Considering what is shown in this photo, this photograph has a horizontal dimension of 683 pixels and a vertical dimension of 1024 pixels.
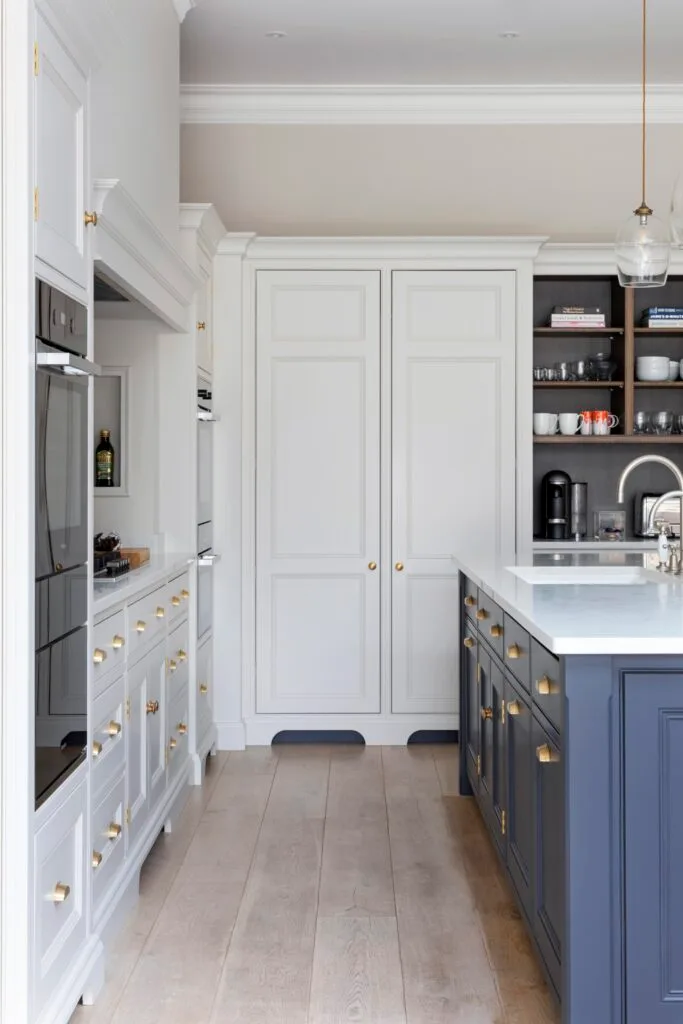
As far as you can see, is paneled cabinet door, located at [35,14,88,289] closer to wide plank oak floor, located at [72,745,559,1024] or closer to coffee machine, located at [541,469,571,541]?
wide plank oak floor, located at [72,745,559,1024]

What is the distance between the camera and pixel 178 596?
12.3 ft

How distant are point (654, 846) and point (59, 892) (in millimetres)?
1238

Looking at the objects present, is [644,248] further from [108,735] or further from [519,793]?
[108,735]

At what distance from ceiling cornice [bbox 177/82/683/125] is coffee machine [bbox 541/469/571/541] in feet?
6.17

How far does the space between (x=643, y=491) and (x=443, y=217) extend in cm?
175

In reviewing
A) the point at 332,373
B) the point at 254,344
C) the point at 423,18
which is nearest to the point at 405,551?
the point at 332,373

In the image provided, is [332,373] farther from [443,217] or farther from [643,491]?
[643,491]

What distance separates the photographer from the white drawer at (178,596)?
358 cm

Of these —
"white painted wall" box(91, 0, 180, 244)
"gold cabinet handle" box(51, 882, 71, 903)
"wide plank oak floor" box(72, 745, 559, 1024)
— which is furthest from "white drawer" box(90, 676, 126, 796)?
"white painted wall" box(91, 0, 180, 244)

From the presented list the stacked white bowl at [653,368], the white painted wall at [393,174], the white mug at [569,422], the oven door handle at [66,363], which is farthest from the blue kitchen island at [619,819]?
the white painted wall at [393,174]

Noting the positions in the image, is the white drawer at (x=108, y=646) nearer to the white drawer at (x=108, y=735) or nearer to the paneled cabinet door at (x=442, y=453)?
the white drawer at (x=108, y=735)

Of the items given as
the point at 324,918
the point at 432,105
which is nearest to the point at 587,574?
the point at 324,918

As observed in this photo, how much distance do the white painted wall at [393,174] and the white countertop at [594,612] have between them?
248cm

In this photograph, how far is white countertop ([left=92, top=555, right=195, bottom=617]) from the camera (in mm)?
2623
